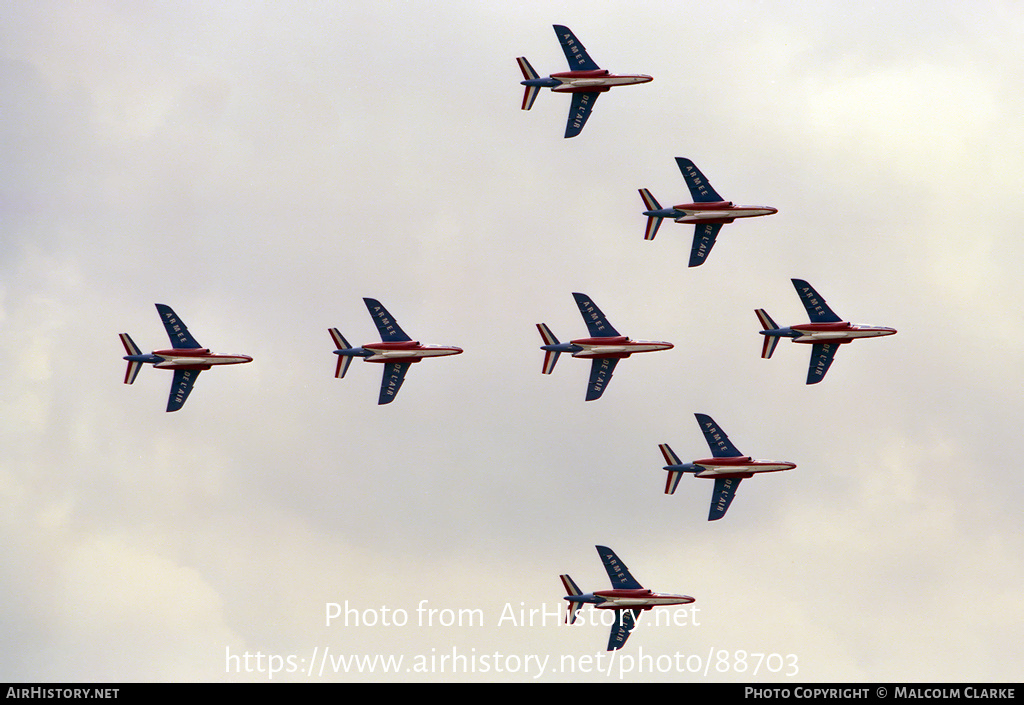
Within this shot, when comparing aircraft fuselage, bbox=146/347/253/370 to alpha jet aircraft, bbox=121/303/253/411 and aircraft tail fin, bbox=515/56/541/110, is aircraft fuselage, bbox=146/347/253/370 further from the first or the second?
aircraft tail fin, bbox=515/56/541/110

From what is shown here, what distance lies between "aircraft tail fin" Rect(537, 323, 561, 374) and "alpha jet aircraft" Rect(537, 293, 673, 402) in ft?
2.76

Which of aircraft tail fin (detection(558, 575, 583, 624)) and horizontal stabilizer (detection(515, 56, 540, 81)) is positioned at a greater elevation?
horizontal stabilizer (detection(515, 56, 540, 81))

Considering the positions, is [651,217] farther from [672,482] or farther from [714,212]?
[672,482]

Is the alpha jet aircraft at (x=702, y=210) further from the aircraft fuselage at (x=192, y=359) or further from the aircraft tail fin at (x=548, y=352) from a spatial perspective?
the aircraft fuselage at (x=192, y=359)

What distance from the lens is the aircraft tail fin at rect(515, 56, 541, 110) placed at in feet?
563

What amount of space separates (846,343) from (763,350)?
1041 centimetres

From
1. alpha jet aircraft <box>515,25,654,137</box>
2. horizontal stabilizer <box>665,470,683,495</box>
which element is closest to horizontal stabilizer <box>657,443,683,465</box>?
horizontal stabilizer <box>665,470,683,495</box>

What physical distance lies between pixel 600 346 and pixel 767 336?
18042mm

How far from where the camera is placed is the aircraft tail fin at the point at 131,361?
6678 inches
